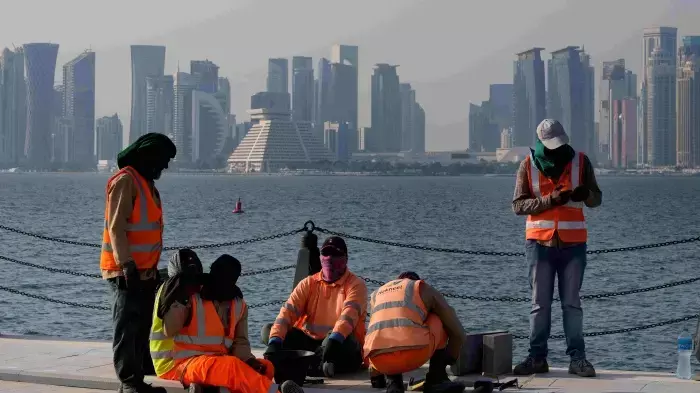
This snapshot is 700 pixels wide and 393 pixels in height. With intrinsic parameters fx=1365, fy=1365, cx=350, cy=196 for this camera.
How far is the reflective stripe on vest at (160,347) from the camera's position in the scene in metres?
9.47

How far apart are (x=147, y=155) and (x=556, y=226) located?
133 inches

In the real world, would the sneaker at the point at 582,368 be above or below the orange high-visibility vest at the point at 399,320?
below

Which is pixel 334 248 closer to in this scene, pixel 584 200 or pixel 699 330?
pixel 584 200

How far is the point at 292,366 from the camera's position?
33.5 feet

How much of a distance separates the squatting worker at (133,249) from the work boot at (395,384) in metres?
1.71

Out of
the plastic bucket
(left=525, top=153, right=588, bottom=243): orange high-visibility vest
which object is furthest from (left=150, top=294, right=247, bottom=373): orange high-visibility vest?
(left=525, top=153, right=588, bottom=243): orange high-visibility vest

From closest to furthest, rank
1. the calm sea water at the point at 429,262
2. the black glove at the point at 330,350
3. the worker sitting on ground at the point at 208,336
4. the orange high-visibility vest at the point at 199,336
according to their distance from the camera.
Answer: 1. the worker sitting on ground at the point at 208,336
2. the orange high-visibility vest at the point at 199,336
3. the black glove at the point at 330,350
4. the calm sea water at the point at 429,262

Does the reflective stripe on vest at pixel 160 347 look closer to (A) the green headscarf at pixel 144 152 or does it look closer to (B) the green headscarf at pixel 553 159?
(A) the green headscarf at pixel 144 152

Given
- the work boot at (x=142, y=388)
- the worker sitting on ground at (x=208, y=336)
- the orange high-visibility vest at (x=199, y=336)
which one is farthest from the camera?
the work boot at (x=142, y=388)

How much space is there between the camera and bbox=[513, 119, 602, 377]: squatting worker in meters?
11.0

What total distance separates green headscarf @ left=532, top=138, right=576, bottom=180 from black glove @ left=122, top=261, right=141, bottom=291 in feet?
11.3

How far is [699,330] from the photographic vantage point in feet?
35.3

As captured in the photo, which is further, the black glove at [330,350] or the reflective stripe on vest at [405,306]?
the black glove at [330,350]

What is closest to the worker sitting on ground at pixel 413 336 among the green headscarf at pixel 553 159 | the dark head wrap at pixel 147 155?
the green headscarf at pixel 553 159
